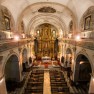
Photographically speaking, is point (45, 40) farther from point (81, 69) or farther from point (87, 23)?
point (87, 23)

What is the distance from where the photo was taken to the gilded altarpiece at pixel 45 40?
2387cm

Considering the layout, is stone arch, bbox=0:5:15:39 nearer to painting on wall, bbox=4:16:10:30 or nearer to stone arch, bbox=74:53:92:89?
painting on wall, bbox=4:16:10:30

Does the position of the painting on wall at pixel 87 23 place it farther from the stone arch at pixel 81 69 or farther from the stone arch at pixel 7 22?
the stone arch at pixel 7 22

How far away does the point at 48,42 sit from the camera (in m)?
24.4

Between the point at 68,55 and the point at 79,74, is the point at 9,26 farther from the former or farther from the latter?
the point at 68,55

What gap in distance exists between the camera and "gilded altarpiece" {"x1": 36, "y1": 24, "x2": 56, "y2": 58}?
78.3ft

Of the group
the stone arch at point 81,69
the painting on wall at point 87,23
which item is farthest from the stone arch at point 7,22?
the stone arch at point 81,69

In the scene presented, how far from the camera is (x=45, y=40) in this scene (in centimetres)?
2430

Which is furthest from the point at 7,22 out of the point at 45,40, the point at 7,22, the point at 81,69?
the point at 45,40

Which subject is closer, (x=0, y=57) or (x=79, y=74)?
(x=0, y=57)

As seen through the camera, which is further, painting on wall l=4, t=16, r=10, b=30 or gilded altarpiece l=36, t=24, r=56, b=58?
gilded altarpiece l=36, t=24, r=56, b=58

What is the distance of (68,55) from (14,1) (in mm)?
9715

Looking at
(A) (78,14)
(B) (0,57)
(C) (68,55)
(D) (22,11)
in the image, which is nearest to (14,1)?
(D) (22,11)

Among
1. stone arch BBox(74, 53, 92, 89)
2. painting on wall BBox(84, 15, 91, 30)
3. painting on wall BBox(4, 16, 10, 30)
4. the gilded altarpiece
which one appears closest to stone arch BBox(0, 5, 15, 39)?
painting on wall BBox(4, 16, 10, 30)
